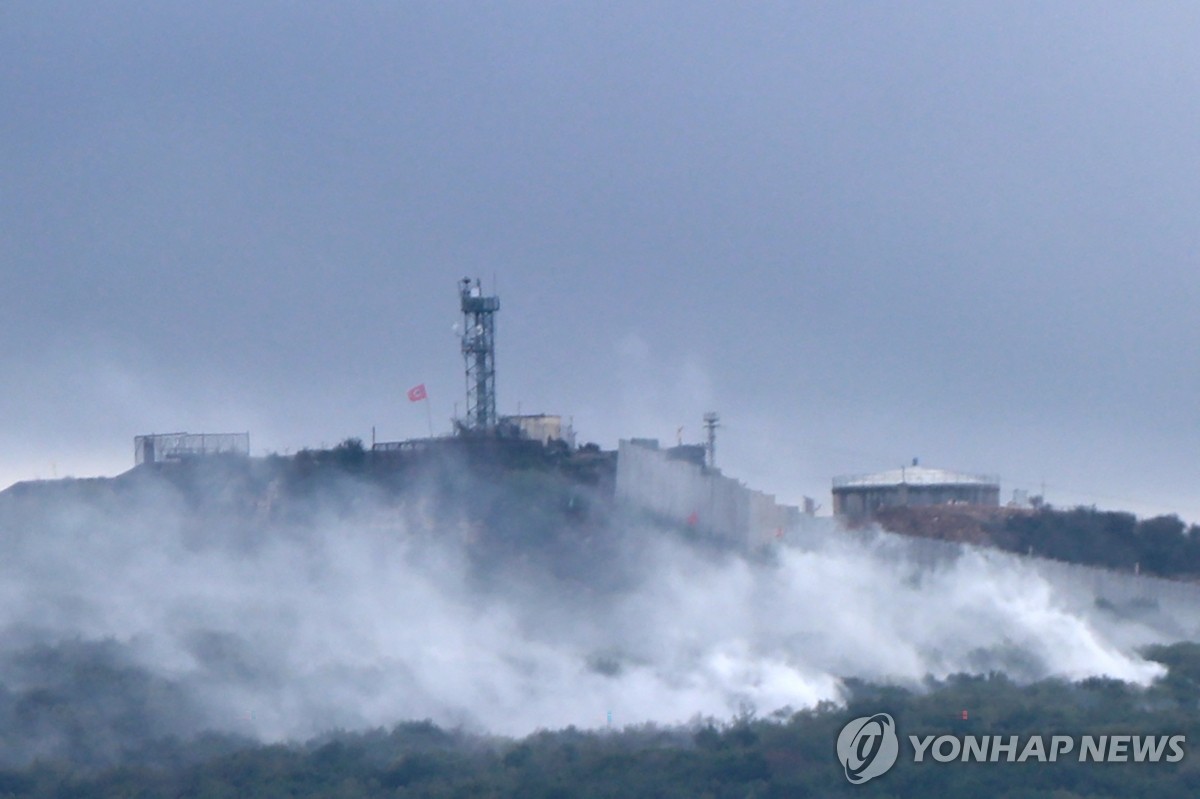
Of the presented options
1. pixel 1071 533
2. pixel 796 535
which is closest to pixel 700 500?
pixel 796 535

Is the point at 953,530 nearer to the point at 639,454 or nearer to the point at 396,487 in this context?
the point at 639,454

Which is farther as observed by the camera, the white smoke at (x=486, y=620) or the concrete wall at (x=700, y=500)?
the concrete wall at (x=700, y=500)

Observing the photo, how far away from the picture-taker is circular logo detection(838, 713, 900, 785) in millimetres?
31031

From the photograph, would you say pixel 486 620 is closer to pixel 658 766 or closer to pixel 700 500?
pixel 700 500

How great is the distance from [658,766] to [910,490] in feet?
172

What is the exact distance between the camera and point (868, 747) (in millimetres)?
32250

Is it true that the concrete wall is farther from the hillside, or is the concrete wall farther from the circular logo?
the circular logo

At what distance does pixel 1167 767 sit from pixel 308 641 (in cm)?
2347

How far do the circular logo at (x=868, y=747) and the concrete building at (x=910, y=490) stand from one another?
4858cm

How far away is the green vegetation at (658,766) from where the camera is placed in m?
30.7

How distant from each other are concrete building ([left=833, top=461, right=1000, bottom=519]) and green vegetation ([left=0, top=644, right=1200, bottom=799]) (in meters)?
43.7

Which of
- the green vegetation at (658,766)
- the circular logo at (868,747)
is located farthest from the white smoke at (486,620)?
the circular logo at (868,747)

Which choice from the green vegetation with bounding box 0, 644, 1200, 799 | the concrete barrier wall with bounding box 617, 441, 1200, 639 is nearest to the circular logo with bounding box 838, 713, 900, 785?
the green vegetation with bounding box 0, 644, 1200, 799

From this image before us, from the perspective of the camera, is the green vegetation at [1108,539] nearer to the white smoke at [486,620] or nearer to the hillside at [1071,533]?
the hillside at [1071,533]
